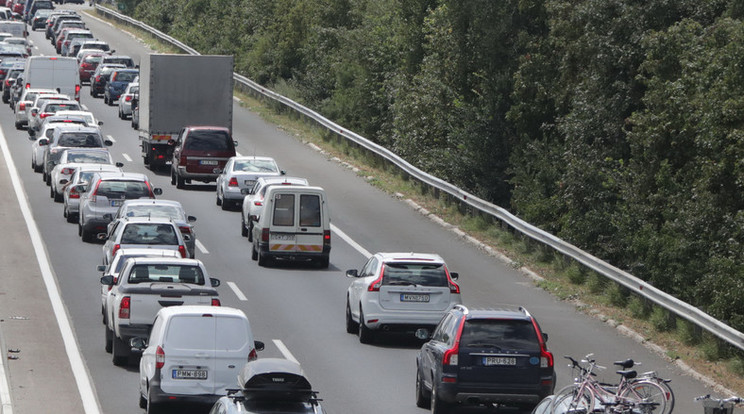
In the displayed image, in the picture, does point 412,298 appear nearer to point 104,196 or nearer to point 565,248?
point 565,248

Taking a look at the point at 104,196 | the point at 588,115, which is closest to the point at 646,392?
the point at 588,115

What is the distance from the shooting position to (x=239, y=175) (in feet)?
131

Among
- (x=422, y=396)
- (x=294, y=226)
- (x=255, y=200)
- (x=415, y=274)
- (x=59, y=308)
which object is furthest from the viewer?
(x=255, y=200)

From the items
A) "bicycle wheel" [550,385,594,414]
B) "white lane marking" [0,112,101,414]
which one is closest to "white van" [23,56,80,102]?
"white lane marking" [0,112,101,414]

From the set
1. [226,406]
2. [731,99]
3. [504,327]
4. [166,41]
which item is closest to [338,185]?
[731,99]

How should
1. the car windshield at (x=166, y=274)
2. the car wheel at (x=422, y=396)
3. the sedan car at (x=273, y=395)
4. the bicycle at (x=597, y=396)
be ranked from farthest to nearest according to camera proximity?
the car windshield at (x=166, y=274)
the car wheel at (x=422, y=396)
the bicycle at (x=597, y=396)
the sedan car at (x=273, y=395)

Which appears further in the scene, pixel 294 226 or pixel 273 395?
pixel 294 226

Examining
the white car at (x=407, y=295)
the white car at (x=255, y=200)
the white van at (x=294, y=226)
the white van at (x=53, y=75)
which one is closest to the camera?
the white car at (x=407, y=295)

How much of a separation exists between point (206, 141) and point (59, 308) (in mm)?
16634

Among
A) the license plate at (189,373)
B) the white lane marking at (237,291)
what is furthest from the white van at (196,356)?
the white lane marking at (237,291)

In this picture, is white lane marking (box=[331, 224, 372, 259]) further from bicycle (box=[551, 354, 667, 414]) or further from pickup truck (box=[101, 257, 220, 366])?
bicycle (box=[551, 354, 667, 414])

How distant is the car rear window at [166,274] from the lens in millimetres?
23031

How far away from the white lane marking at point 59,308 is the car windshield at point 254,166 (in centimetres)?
585

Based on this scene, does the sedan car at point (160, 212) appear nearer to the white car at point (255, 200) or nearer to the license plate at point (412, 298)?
the white car at point (255, 200)
